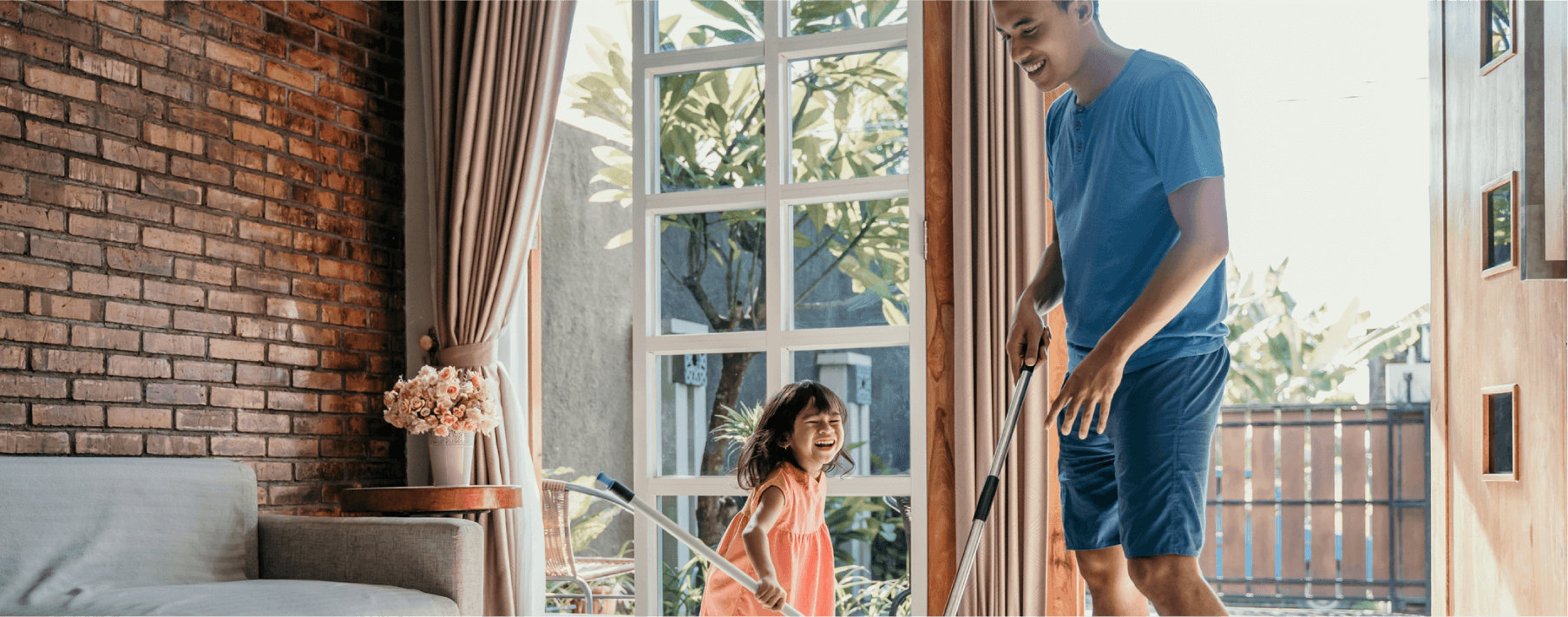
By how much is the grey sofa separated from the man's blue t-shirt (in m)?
1.59

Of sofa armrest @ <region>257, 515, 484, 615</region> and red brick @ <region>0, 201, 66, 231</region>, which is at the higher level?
red brick @ <region>0, 201, 66, 231</region>

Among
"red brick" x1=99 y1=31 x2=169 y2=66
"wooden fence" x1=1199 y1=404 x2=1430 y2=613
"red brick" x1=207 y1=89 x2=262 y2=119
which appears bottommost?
"wooden fence" x1=1199 y1=404 x2=1430 y2=613

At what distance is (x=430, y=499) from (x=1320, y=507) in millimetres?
4122

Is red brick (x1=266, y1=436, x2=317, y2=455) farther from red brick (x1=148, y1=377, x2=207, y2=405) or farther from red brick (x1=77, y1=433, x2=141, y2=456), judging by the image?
red brick (x1=77, y1=433, x2=141, y2=456)

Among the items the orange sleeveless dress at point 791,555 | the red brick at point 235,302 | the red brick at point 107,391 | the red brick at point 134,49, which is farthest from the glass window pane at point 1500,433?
the red brick at point 134,49

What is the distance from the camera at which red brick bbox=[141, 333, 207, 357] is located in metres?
2.92

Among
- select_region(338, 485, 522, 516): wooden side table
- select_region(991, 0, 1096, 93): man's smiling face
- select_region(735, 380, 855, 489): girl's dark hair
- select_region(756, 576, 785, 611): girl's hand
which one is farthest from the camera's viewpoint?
select_region(338, 485, 522, 516): wooden side table

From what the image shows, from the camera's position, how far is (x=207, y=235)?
307cm

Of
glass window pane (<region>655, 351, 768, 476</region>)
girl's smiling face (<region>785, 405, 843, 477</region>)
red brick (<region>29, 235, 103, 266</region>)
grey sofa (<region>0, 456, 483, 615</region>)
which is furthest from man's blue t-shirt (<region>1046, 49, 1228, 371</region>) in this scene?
red brick (<region>29, 235, 103, 266</region>)

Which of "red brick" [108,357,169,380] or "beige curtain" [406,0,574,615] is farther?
"beige curtain" [406,0,574,615]

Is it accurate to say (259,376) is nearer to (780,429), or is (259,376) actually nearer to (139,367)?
(139,367)

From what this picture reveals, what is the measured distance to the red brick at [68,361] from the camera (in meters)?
2.67

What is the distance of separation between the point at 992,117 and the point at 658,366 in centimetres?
123

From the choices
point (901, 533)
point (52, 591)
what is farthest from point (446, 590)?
point (901, 533)
